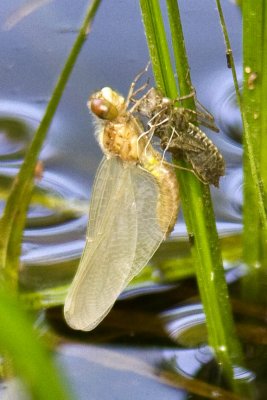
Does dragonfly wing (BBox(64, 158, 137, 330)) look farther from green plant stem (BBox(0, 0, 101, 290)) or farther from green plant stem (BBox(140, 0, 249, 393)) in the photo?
green plant stem (BBox(140, 0, 249, 393))

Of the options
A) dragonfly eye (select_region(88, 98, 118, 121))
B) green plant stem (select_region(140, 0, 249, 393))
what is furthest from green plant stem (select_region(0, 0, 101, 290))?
green plant stem (select_region(140, 0, 249, 393))

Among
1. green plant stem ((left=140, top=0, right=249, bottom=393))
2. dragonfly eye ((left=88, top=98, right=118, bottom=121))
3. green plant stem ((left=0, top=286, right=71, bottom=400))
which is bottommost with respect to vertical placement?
green plant stem ((left=0, top=286, right=71, bottom=400))

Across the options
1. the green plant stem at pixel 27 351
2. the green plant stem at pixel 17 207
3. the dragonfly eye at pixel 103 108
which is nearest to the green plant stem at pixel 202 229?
the dragonfly eye at pixel 103 108

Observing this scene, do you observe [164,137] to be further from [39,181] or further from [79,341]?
[39,181]

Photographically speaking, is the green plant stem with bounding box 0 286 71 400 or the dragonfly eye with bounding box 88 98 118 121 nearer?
the green plant stem with bounding box 0 286 71 400

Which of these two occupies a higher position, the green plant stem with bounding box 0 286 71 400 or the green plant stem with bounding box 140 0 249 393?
the green plant stem with bounding box 140 0 249 393

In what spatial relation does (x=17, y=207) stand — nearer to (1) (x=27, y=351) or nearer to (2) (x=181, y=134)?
(2) (x=181, y=134)
